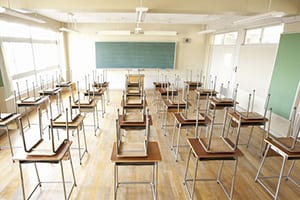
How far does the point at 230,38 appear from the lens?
6688 millimetres

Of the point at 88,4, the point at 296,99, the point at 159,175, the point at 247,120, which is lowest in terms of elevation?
the point at 159,175

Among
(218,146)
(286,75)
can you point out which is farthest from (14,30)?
(286,75)

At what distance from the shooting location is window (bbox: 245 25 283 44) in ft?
14.9

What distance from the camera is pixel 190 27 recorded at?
8414 millimetres

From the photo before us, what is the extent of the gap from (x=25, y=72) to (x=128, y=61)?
3995 millimetres

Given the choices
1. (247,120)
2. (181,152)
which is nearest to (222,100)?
(247,120)

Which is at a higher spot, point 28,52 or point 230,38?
point 230,38

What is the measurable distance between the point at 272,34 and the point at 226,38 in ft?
7.74

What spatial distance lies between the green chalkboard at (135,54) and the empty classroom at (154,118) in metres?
0.06

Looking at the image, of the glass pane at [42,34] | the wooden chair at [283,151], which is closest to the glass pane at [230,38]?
the wooden chair at [283,151]

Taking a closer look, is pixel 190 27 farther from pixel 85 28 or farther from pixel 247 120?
pixel 247 120

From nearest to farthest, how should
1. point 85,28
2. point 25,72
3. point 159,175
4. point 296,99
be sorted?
point 159,175 < point 296,99 < point 25,72 < point 85,28

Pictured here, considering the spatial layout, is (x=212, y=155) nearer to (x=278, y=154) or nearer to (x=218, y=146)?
(x=218, y=146)

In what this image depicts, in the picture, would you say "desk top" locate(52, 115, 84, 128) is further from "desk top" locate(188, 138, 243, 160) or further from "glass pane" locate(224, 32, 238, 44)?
"glass pane" locate(224, 32, 238, 44)
